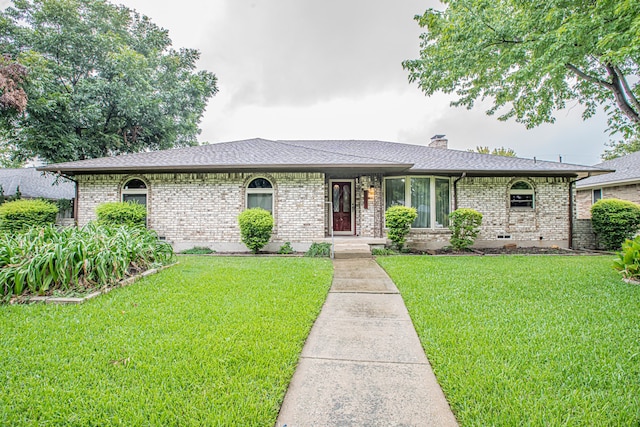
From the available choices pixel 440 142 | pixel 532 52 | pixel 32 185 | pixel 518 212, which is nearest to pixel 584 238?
pixel 518 212

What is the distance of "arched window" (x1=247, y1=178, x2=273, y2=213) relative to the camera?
9.74 metres

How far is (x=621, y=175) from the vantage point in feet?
44.0

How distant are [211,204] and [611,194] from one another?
18.2m

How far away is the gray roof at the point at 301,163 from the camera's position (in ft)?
29.4

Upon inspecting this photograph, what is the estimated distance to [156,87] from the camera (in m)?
17.1

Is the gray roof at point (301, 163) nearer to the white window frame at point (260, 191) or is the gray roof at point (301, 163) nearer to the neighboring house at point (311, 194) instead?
the neighboring house at point (311, 194)

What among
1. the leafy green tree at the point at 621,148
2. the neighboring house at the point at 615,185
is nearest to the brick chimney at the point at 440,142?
the neighboring house at the point at 615,185

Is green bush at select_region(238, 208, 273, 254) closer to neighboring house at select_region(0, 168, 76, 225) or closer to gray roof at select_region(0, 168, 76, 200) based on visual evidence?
neighboring house at select_region(0, 168, 76, 225)

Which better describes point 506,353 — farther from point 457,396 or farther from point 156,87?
point 156,87

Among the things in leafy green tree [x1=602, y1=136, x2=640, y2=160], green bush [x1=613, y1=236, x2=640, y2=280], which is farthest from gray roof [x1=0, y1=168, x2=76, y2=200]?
leafy green tree [x1=602, y1=136, x2=640, y2=160]

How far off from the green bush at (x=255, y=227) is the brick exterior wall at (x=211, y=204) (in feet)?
2.50

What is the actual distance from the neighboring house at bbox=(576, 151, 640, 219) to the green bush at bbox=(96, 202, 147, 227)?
1804 centimetres

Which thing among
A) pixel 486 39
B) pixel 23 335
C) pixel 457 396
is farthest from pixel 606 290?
pixel 23 335

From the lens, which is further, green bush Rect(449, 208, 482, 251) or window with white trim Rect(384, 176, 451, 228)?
window with white trim Rect(384, 176, 451, 228)
